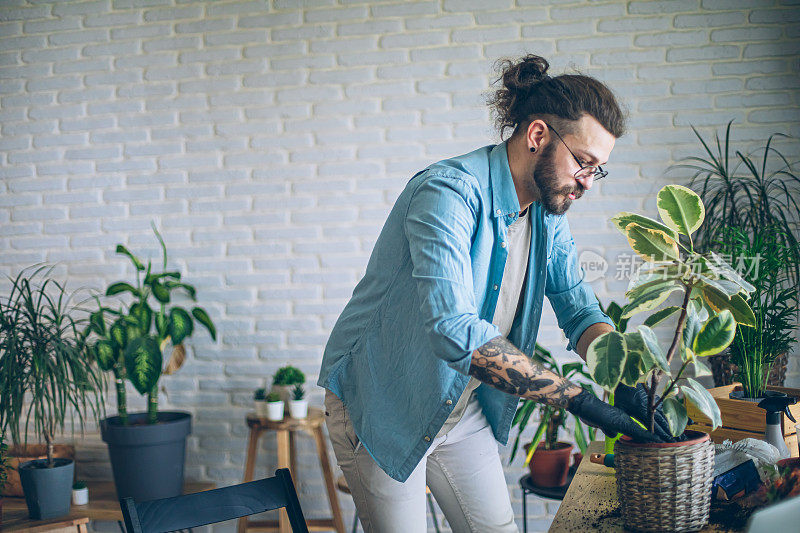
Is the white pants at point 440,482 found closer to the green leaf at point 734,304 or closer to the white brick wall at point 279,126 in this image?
the green leaf at point 734,304

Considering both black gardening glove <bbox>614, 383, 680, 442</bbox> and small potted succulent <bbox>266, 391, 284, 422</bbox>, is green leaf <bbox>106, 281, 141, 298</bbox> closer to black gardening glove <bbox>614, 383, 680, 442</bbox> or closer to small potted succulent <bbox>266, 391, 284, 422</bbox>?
small potted succulent <bbox>266, 391, 284, 422</bbox>

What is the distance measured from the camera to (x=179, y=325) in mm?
2824

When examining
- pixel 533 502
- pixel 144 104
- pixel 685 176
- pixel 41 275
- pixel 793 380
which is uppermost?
pixel 144 104

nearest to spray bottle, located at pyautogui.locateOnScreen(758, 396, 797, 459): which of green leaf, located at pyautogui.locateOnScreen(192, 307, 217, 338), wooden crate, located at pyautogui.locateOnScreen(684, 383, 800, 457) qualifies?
wooden crate, located at pyautogui.locateOnScreen(684, 383, 800, 457)

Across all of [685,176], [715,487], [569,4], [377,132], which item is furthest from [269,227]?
[715,487]

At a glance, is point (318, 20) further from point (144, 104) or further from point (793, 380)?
point (793, 380)

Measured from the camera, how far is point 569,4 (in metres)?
2.86

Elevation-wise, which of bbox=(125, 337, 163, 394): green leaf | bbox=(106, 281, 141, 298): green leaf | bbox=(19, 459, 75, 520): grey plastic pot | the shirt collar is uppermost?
the shirt collar

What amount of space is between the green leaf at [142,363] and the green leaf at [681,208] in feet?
6.91

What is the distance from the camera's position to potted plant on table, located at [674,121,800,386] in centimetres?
259

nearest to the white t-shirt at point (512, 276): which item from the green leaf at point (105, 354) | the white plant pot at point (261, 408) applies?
the white plant pot at point (261, 408)

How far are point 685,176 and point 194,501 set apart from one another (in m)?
2.31

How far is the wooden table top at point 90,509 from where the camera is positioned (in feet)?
8.18

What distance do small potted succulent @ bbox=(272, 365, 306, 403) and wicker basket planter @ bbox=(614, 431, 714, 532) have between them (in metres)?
1.89
